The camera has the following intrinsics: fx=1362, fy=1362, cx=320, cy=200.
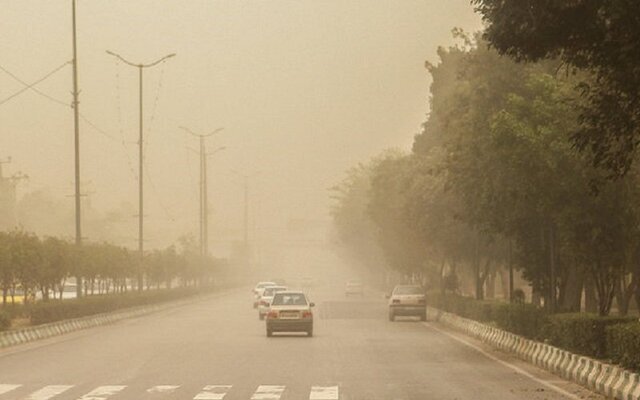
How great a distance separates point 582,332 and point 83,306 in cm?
3263

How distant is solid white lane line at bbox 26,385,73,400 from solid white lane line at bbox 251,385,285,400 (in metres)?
3.58

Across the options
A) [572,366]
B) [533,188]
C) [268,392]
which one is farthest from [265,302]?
[268,392]

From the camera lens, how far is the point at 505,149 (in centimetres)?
3519

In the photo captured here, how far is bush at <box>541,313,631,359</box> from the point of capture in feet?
92.9

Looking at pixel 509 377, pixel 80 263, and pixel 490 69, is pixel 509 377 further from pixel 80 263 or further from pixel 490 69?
pixel 80 263

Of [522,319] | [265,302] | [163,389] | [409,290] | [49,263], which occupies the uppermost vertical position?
[49,263]

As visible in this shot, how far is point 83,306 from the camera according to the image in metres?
58.0

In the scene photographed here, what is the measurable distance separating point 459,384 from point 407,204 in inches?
1585

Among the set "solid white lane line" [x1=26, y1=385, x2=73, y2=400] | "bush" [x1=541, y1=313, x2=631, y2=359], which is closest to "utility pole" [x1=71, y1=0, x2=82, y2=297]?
"bush" [x1=541, y1=313, x2=631, y2=359]

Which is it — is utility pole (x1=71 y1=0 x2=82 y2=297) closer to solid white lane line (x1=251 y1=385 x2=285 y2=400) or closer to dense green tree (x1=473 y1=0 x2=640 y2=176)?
solid white lane line (x1=251 y1=385 x2=285 y2=400)

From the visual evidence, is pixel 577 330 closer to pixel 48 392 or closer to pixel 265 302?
pixel 48 392

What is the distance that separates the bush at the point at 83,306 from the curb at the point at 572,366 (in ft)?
53.9

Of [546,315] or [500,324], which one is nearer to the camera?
[546,315]

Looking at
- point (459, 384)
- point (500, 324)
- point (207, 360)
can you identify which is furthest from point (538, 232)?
point (459, 384)
